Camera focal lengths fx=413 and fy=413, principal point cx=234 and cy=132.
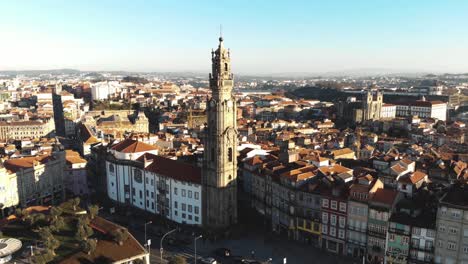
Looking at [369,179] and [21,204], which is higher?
[369,179]

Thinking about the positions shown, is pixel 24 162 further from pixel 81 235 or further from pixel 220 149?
pixel 220 149

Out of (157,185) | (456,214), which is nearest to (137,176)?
(157,185)

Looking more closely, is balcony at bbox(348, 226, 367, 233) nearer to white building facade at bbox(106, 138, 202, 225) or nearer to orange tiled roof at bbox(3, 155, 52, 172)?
white building facade at bbox(106, 138, 202, 225)

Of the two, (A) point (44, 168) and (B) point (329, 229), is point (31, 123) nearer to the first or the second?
Result: (A) point (44, 168)

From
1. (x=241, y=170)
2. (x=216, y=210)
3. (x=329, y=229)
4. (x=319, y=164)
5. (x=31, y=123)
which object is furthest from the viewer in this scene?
(x=31, y=123)

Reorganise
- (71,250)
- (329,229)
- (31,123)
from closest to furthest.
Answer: (71,250) < (329,229) < (31,123)

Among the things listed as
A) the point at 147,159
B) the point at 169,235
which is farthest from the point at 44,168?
the point at 169,235

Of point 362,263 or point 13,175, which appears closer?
point 362,263
